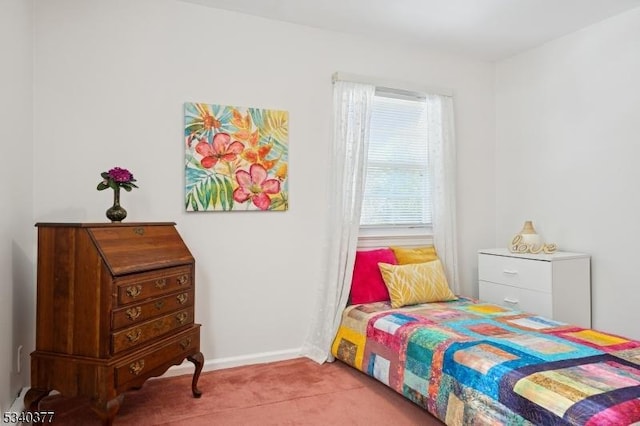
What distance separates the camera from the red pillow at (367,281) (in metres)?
3.17

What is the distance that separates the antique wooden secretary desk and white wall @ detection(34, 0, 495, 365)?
0.64m

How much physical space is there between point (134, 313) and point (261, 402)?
2.95ft

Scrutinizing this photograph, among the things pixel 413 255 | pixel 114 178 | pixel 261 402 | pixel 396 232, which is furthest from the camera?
pixel 396 232

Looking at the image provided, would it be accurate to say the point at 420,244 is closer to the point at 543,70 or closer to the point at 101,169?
the point at 543,70

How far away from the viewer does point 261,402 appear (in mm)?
2406

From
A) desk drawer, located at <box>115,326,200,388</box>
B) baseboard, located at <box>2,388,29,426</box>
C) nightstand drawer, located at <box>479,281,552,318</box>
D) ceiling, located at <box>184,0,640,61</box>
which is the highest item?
ceiling, located at <box>184,0,640,61</box>

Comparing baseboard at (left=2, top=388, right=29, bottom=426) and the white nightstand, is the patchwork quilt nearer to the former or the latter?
the white nightstand

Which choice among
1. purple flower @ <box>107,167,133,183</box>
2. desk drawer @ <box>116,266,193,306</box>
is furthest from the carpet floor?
purple flower @ <box>107,167,133,183</box>

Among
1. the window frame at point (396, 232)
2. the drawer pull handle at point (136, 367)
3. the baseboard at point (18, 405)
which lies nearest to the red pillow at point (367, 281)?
the window frame at point (396, 232)

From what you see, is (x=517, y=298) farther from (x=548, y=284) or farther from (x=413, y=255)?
(x=413, y=255)

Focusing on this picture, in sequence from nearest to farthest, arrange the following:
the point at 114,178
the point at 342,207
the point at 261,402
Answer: the point at 114,178 < the point at 261,402 < the point at 342,207

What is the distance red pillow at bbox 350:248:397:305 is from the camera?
3.17 meters

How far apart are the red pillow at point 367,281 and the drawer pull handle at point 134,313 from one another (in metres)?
1.59

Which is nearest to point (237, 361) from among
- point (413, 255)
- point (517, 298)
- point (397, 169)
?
point (413, 255)
